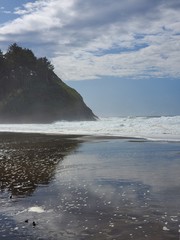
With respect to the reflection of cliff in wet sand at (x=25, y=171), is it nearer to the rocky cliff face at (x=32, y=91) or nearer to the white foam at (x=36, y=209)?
the white foam at (x=36, y=209)

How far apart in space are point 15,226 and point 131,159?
408 inches

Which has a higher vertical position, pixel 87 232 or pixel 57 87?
pixel 57 87

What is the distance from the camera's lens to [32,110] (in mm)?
118188

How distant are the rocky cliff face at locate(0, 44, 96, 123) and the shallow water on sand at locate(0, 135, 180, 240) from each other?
10316 centimetres

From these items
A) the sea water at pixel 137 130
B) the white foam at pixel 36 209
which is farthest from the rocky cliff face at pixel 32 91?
the white foam at pixel 36 209

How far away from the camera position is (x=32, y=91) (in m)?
124

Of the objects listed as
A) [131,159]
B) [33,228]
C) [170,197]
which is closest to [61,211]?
[33,228]

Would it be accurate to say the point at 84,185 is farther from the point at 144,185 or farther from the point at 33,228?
the point at 33,228

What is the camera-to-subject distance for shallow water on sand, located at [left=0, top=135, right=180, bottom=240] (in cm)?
682

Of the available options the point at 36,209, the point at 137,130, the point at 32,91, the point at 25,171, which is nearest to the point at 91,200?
the point at 36,209

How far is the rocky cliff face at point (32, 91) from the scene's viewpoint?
119 metres

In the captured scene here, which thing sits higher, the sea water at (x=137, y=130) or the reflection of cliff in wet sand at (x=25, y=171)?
the sea water at (x=137, y=130)

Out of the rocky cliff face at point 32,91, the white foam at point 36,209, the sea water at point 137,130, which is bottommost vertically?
the white foam at point 36,209

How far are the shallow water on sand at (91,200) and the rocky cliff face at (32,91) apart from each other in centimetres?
10316
